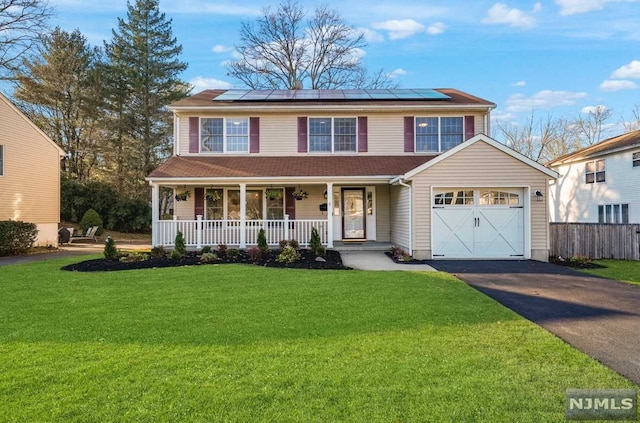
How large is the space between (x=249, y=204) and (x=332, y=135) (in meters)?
4.35

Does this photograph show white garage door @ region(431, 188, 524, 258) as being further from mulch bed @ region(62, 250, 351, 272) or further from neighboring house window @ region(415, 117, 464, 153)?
neighboring house window @ region(415, 117, 464, 153)

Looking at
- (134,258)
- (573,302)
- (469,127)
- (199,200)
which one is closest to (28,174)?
(199,200)

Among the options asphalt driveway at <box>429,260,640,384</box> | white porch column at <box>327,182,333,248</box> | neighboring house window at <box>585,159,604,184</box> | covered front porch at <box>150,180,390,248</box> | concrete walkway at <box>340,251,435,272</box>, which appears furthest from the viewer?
neighboring house window at <box>585,159,604,184</box>

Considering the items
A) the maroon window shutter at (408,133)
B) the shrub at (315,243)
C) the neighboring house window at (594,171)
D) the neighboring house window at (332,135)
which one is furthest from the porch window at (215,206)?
the neighboring house window at (594,171)

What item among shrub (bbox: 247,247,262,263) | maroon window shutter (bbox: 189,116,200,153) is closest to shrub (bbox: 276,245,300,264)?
shrub (bbox: 247,247,262,263)

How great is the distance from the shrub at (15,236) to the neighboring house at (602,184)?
2072cm

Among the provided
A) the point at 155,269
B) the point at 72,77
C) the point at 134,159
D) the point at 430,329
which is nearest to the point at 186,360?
the point at 430,329

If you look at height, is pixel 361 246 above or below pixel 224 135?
below

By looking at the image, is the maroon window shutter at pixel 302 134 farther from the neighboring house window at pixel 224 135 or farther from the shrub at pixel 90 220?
the shrub at pixel 90 220

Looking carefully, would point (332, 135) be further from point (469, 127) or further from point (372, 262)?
point (372, 262)

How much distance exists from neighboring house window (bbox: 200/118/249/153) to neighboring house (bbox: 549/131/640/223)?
41.4ft

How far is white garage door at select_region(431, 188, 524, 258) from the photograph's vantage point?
39.3ft

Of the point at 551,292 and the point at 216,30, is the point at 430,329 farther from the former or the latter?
the point at 216,30

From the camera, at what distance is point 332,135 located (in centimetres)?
1536
